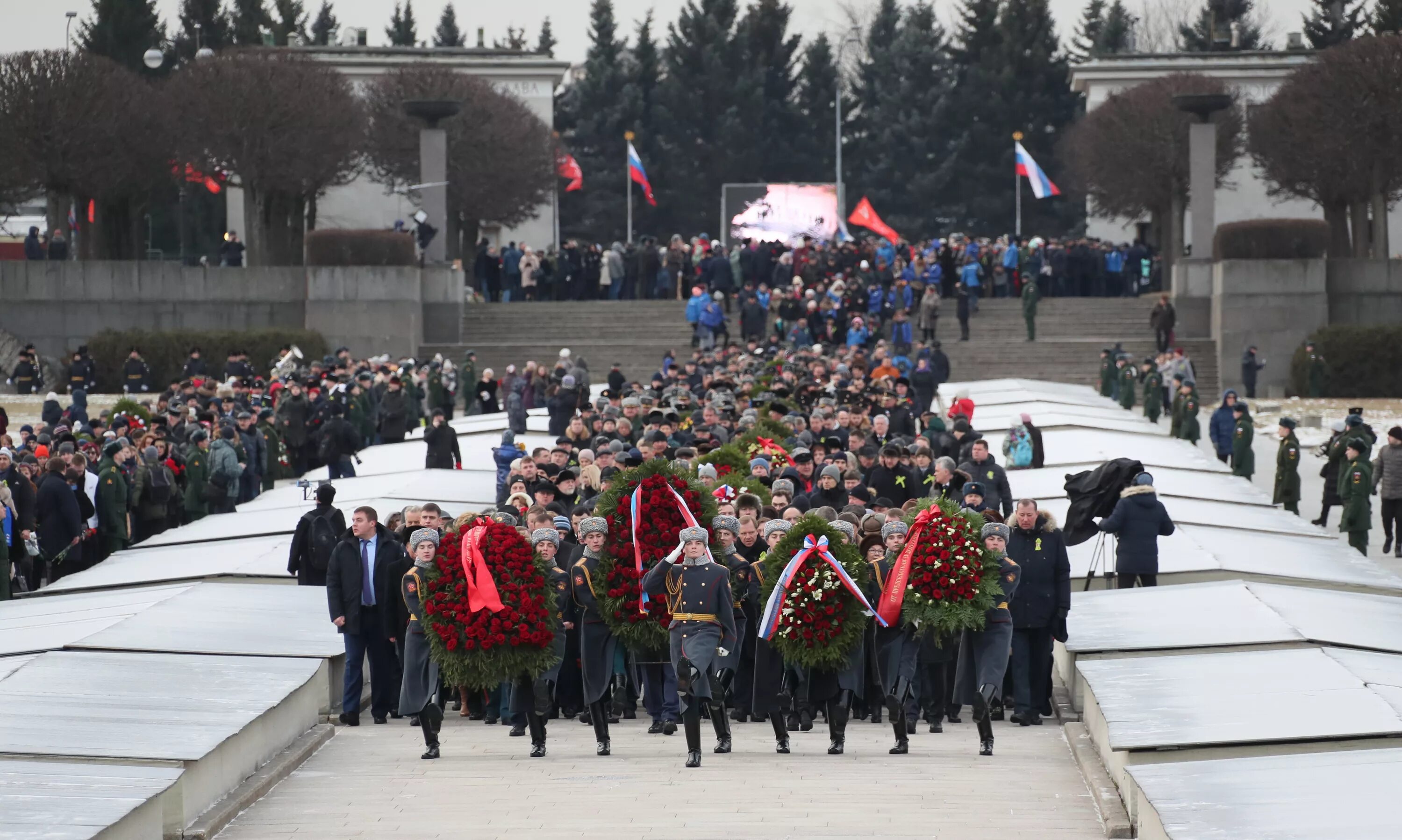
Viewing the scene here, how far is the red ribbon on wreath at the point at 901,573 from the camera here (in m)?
12.5

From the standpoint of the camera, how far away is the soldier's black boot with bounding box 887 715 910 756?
39.9 feet

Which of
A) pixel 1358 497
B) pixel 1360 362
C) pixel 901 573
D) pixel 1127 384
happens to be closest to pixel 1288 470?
pixel 1358 497

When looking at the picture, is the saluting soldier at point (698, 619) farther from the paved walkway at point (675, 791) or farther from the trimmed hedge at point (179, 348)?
the trimmed hedge at point (179, 348)

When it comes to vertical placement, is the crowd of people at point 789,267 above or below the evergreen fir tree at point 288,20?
below

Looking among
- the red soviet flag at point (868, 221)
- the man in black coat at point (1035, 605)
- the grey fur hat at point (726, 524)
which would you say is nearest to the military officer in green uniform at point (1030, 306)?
the red soviet flag at point (868, 221)

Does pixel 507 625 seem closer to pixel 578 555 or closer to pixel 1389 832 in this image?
pixel 578 555

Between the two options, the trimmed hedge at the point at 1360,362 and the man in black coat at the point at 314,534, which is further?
the trimmed hedge at the point at 1360,362

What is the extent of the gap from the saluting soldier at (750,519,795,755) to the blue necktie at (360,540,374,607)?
8.37 ft

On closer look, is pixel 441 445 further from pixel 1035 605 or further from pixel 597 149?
pixel 597 149

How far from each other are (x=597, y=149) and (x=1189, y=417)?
166 ft

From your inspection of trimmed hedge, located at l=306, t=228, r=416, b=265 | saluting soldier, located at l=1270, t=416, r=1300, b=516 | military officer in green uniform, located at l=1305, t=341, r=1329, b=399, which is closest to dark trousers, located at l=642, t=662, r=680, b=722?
saluting soldier, located at l=1270, t=416, r=1300, b=516

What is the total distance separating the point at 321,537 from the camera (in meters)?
15.3

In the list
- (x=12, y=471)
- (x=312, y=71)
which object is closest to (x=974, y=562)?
(x=12, y=471)

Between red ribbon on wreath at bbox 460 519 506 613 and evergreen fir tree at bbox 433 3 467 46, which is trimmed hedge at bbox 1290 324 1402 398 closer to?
red ribbon on wreath at bbox 460 519 506 613
